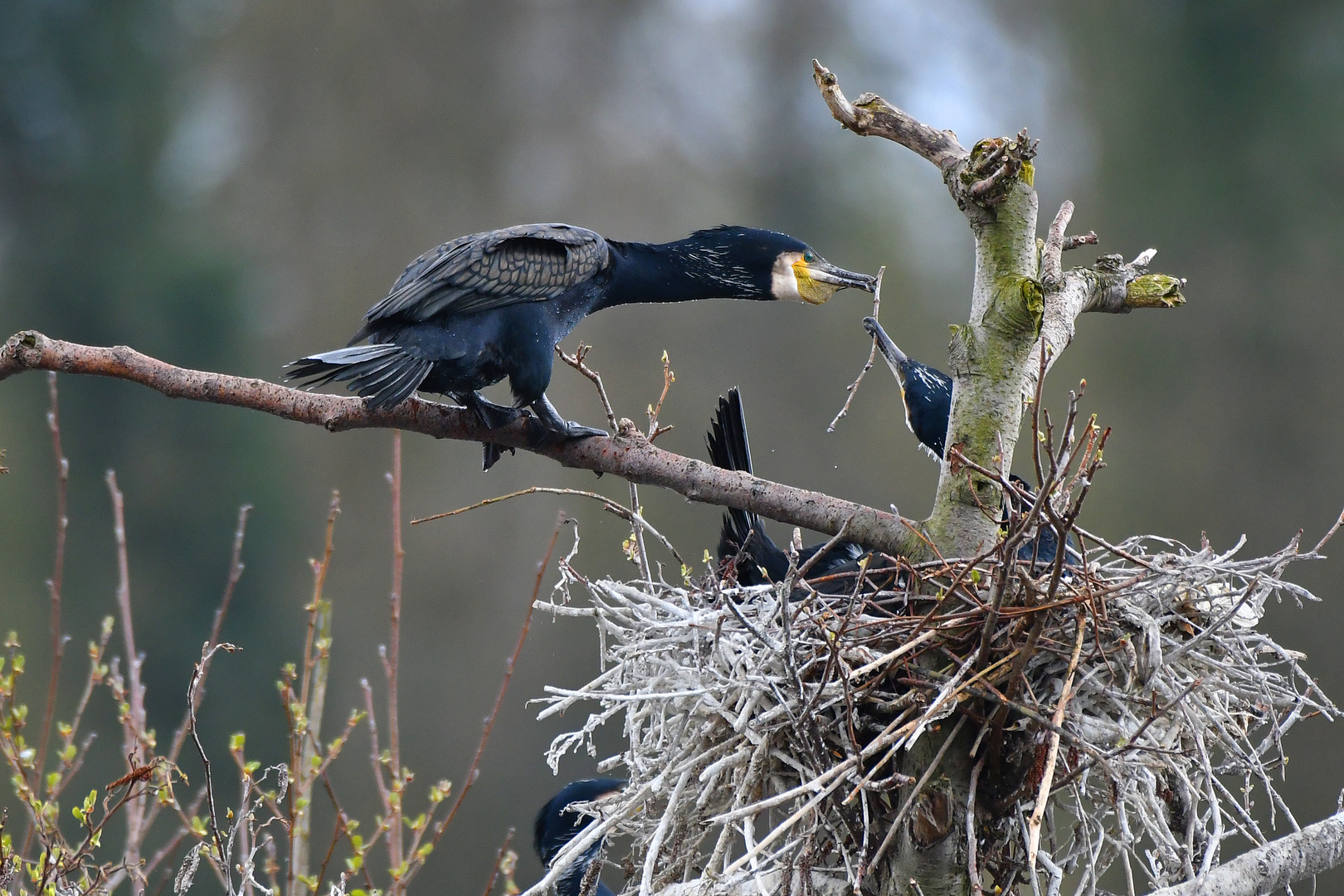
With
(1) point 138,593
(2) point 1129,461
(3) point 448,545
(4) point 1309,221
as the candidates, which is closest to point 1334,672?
(2) point 1129,461

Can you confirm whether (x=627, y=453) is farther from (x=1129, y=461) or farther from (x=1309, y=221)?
(x=1309, y=221)

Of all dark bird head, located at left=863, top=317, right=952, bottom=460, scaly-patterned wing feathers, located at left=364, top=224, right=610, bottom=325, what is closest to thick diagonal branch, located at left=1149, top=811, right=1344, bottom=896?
dark bird head, located at left=863, top=317, right=952, bottom=460

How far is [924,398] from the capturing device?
8.09 feet

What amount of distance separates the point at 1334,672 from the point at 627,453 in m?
5.84

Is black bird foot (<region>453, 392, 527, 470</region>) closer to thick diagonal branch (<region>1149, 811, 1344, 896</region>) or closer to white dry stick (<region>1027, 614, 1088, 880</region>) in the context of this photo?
white dry stick (<region>1027, 614, 1088, 880</region>)

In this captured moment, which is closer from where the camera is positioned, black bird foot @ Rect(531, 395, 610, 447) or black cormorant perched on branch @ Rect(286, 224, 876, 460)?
black bird foot @ Rect(531, 395, 610, 447)

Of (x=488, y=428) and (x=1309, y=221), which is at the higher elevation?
(x=1309, y=221)

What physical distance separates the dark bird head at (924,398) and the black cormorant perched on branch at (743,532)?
Result: 280 mm

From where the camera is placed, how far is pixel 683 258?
2.44 meters

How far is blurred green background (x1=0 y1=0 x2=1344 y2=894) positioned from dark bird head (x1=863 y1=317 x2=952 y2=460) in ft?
12.7

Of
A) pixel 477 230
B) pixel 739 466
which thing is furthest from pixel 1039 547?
pixel 477 230

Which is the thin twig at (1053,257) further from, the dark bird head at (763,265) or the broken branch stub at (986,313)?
the dark bird head at (763,265)

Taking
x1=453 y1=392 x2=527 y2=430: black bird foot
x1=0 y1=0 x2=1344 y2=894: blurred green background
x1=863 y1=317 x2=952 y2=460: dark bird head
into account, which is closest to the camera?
x1=453 y1=392 x2=527 y2=430: black bird foot

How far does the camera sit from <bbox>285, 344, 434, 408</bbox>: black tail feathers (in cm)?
184
